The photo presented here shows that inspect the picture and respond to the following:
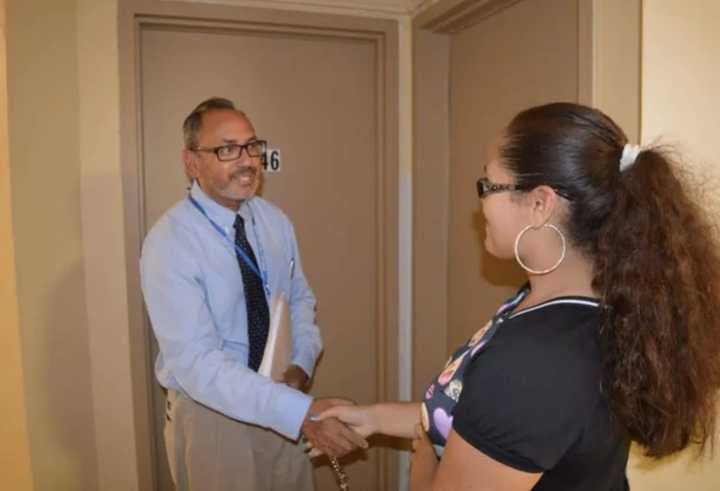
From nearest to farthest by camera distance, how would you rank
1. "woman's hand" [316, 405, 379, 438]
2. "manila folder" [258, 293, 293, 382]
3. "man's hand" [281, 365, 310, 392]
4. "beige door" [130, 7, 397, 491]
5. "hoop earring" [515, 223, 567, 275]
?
"hoop earring" [515, 223, 567, 275] → "woman's hand" [316, 405, 379, 438] → "manila folder" [258, 293, 293, 382] → "man's hand" [281, 365, 310, 392] → "beige door" [130, 7, 397, 491]

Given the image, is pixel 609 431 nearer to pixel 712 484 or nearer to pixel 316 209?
pixel 712 484

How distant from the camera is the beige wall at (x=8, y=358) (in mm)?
1734

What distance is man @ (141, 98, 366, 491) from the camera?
1.70 metres

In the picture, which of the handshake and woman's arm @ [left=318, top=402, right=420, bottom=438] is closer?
woman's arm @ [left=318, top=402, right=420, bottom=438]

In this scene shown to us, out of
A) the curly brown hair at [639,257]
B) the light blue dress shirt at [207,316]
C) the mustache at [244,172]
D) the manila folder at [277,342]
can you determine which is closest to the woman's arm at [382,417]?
the light blue dress shirt at [207,316]

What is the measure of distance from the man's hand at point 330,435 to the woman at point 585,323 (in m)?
0.64

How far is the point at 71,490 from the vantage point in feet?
7.55

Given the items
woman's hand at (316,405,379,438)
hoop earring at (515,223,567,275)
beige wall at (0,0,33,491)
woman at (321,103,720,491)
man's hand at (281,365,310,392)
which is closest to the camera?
woman at (321,103,720,491)

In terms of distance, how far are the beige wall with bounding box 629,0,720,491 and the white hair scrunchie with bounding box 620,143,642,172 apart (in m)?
0.62

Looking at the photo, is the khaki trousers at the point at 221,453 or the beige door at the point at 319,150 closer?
the khaki trousers at the point at 221,453

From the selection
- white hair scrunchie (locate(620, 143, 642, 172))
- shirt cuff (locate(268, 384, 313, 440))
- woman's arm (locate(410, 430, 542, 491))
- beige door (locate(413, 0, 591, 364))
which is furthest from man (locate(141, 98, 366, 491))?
white hair scrunchie (locate(620, 143, 642, 172))

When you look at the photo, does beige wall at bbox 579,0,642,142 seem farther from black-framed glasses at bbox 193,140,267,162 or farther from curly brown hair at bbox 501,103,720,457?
black-framed glasses at bbox 193,140,267,162

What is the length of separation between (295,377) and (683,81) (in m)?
1.51

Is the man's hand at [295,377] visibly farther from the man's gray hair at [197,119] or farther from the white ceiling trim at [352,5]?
the white ceiling trim at [352,5]
